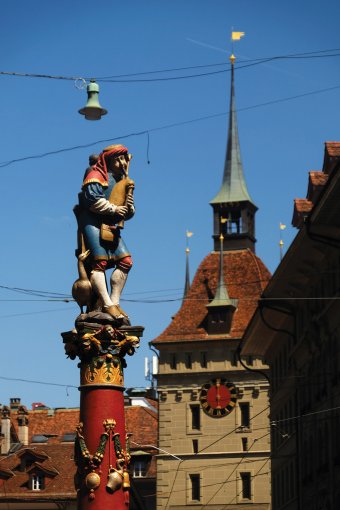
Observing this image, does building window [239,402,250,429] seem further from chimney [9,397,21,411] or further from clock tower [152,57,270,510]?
chimney [9,397,21,411]

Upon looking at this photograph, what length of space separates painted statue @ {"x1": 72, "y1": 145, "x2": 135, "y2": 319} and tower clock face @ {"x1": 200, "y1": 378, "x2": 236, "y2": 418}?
8998 cm

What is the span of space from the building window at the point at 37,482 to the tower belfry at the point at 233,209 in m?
34.3

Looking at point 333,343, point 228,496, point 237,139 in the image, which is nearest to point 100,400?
point 333,343

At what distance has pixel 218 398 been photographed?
10838cm

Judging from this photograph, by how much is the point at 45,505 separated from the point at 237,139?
46.5m

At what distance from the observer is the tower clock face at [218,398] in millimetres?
108375

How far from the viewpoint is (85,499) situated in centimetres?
1756

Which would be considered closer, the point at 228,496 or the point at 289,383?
the point at 289,383

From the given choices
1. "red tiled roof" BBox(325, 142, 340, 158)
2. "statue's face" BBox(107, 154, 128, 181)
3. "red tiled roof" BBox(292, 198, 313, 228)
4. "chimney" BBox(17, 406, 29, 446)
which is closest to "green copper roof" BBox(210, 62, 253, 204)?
"chimney" BBox(17, 406, 29, 446)

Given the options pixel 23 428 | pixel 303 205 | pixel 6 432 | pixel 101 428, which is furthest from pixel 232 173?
pixel 101 428

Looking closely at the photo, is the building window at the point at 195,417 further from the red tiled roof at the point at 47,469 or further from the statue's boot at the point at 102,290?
the statue's boot at the point at 102,290

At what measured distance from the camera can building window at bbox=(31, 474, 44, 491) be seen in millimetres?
87938

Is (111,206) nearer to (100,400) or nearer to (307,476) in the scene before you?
(100,400)

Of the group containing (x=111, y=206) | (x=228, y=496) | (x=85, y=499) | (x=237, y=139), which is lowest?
(x=85, y=499)
